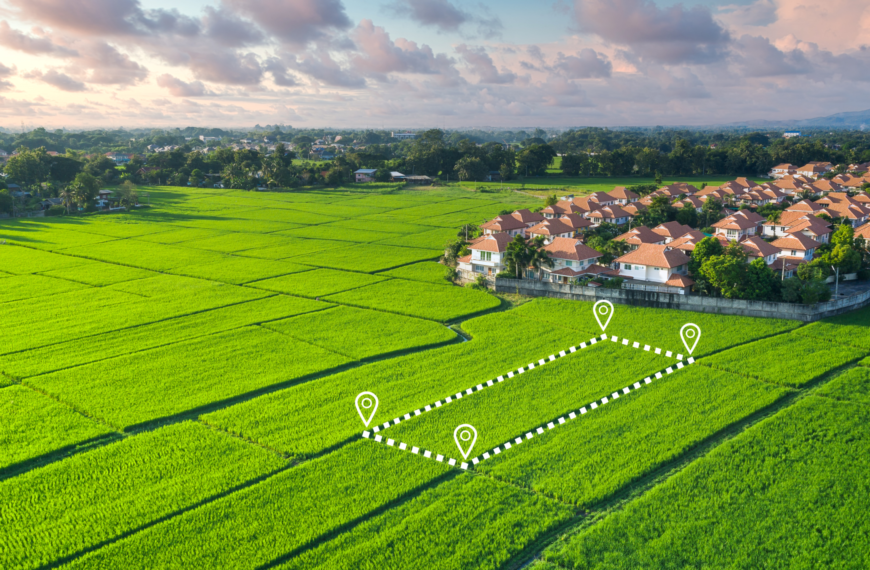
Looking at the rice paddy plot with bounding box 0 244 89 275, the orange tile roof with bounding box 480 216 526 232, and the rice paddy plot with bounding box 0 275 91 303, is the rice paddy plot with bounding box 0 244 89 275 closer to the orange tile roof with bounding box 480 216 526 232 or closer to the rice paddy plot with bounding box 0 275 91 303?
the rice paddy plot with bounding box 0 275 91 303

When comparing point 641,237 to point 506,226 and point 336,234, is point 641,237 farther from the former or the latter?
point 336,234

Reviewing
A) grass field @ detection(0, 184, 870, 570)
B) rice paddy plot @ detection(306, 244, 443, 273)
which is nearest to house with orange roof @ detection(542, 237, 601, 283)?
grass field @ detection(0, 184, 870, 570)

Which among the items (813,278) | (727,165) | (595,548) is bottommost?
(595,548)

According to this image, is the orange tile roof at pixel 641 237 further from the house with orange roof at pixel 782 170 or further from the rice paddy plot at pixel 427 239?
the house with orange roof at pixel 782 170

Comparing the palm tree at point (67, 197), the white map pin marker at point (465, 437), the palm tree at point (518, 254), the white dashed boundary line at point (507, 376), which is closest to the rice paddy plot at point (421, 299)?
the palm tree at point (518, 254)

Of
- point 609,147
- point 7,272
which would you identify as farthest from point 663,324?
point 609,147

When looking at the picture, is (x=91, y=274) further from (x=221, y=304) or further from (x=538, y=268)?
(x=538, y=268)
